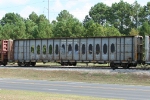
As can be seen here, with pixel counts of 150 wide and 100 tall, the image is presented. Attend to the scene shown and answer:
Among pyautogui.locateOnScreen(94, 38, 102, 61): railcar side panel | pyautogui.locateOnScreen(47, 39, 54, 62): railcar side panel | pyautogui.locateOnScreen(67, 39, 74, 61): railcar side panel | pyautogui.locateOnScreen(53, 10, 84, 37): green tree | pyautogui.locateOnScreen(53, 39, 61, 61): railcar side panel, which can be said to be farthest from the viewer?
pyautogui.locateOnScreen(53, 10, 84, 37): green tree

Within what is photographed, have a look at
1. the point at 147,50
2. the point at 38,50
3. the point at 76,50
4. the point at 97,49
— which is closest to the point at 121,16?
the point at 38,50

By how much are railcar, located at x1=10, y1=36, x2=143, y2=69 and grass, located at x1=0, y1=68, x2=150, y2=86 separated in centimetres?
656

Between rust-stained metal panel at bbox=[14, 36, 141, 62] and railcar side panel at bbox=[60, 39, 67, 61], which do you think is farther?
railcar side panel at bbox=[60, 39, 67, 61]

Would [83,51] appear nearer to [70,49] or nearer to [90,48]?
[90,48]

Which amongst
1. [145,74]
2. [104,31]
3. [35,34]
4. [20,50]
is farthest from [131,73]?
[35,34]

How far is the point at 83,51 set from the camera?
1665 inches

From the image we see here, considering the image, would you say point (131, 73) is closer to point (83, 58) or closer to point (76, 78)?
point (76, 78)

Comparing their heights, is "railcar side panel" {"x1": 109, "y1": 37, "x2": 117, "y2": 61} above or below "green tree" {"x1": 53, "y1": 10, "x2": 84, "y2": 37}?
below

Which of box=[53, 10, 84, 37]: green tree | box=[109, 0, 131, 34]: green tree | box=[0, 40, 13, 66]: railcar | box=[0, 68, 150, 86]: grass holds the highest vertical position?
box=[109, 0, 131, 34]: green tree

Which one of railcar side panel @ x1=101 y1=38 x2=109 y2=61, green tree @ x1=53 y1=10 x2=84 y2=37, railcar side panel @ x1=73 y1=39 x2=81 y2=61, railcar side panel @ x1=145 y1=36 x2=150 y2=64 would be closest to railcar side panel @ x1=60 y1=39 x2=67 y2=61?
railcar side panel @ x1=73 y1=39 x2=81 y2=61

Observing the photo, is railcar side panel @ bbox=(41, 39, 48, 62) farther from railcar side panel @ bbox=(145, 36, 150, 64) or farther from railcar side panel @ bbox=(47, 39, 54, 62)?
railcar side panel @ bbox=(145, 36, 150, 64)

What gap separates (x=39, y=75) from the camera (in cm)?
3491

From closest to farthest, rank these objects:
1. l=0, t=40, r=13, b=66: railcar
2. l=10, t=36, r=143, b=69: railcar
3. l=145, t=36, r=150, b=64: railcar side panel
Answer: l=145, t=36, r=150, b=64: railcar side panel, l=10, t=36, r=143, b=69: railcar, l=0, t=40, r=13, b=66: railcar

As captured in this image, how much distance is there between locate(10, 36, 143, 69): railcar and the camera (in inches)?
1518
